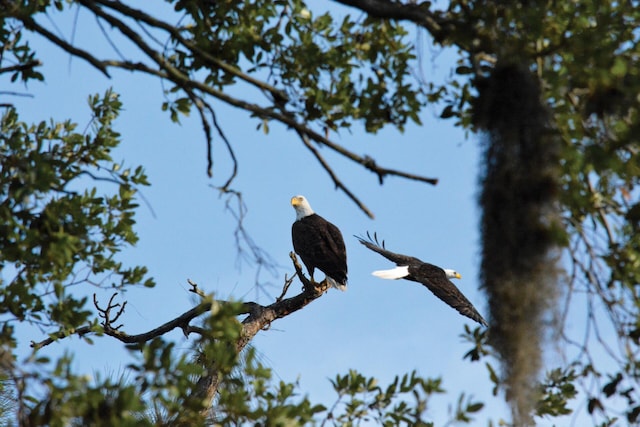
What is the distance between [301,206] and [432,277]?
183 centimetres

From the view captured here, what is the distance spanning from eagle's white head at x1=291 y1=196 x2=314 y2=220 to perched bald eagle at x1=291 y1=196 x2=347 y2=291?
8.4 inches

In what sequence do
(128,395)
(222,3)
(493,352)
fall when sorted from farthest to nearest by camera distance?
1. (222,3)
2. (493,352)
3. (128,395)

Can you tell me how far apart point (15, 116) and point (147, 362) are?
2.11 metres

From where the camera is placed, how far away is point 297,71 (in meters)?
4.99

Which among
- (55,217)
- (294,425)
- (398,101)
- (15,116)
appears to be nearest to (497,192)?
(398,101)

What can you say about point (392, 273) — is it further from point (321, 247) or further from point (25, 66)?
point (25, 66)

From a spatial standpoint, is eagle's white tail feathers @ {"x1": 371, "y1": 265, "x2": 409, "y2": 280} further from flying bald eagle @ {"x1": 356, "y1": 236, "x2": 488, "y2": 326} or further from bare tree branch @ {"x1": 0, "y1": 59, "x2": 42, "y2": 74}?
bare tree branch @ {"x1": 0, "y1": 59, "x2": 42, "y2": 74}

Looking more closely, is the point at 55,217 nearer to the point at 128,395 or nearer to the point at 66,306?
the point at 66,306

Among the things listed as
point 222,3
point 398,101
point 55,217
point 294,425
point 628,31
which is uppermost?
point 222,3

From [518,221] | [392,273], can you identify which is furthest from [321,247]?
[518,221]

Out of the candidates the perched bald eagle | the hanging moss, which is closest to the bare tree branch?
the hanging moss

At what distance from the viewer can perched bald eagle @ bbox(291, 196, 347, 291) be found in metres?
8.24

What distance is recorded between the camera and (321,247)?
27.7 ft

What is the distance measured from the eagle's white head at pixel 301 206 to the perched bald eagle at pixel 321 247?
213mm
